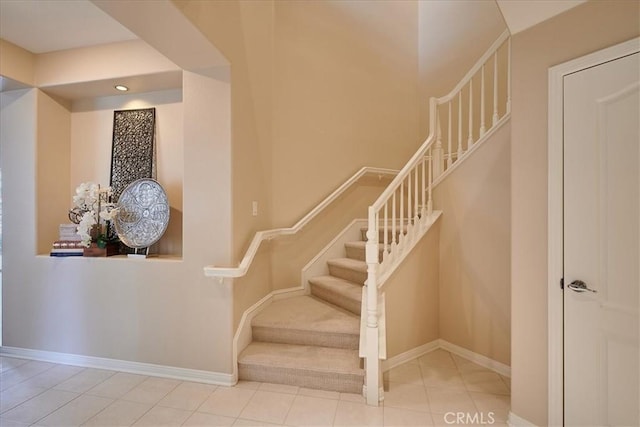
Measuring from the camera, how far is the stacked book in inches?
102

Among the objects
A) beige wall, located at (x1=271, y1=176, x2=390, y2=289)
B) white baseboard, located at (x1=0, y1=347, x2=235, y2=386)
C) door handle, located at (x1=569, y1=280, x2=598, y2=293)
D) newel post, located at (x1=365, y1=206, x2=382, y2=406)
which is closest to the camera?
door handle, located at (x1=569, y1=280, x2=598, y2=293)

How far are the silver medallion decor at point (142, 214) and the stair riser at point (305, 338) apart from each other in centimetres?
125

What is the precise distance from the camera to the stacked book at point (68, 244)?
2582 mm

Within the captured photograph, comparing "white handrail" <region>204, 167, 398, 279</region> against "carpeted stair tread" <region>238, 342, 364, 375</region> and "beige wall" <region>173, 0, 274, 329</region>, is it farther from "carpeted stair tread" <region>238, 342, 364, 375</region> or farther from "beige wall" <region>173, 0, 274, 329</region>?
"carpeted stair tread" <region>238, 342, 364, 375</region>

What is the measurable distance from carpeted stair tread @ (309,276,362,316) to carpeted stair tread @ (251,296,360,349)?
0.08 metres

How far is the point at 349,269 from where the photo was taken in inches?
120

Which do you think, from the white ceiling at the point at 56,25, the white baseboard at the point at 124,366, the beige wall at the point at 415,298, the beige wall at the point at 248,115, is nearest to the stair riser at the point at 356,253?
the beige wall at the point at 415,298

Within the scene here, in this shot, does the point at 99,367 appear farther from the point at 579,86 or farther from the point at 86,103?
the point at 579,86

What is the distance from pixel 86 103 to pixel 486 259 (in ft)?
14.1

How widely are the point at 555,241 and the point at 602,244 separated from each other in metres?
0.19

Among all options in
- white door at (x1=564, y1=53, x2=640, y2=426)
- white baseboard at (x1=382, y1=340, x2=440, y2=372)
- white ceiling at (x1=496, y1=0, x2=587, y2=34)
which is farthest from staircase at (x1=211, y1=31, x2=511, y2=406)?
white door at (x1=564, y1=53, x2=640, y2=426)

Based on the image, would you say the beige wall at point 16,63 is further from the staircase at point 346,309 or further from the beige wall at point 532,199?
the beige wall at point 532,199

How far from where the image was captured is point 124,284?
246cm

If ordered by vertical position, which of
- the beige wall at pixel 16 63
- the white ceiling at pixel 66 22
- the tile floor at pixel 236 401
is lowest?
the tile floor at pixel 236 401
